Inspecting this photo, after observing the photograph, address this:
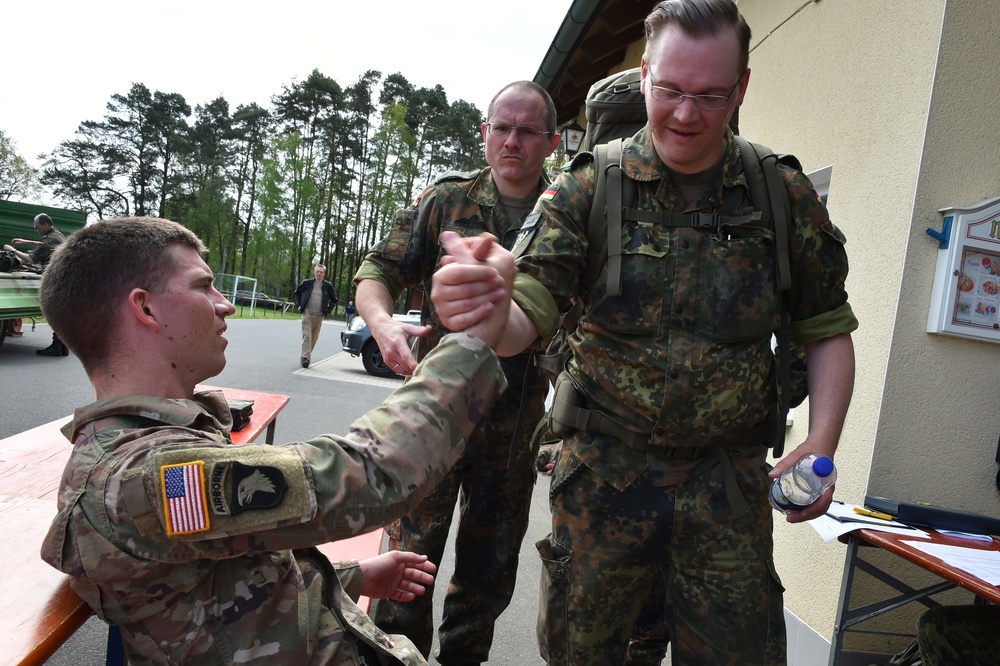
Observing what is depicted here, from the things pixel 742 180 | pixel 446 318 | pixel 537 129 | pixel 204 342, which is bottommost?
pixel 204 342

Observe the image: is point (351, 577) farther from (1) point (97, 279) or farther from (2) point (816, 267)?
(2) point (816, 267)

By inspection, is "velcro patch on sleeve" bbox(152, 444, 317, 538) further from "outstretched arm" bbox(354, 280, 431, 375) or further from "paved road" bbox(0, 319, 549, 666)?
"paved road" bbox(0, 319, 549, 666)

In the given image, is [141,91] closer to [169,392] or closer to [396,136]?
[396,136]

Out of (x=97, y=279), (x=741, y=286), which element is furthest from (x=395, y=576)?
(x=741, y=286)

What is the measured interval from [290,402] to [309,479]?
8319 mm

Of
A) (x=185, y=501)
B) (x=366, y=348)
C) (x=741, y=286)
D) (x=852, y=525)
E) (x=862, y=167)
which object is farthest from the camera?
(x=366, y=348)

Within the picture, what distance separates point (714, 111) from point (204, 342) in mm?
1314

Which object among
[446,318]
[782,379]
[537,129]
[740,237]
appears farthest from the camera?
[537,129]

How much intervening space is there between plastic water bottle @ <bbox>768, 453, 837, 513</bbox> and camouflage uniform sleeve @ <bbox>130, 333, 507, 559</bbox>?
0.92 m

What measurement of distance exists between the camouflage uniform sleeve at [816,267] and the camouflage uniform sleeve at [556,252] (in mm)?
558

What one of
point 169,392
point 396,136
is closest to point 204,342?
point 169,392

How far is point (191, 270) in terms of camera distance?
57.8 inches

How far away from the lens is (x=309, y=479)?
111 cm

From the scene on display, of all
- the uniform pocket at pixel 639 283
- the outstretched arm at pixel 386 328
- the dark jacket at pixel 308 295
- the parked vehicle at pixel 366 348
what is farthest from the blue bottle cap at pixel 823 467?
the dark jacket at pixel 308 295
